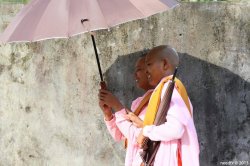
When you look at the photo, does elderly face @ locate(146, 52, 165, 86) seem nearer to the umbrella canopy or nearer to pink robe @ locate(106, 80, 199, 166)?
pink robe @ locate(106, 80, 199, 166)

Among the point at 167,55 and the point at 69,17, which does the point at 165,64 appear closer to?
the point at 167,55

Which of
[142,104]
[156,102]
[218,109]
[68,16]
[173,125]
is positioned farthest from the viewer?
[218,109]

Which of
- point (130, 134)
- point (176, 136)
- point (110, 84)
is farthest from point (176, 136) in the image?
point (110, 84)

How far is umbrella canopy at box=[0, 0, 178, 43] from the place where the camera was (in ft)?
10.0

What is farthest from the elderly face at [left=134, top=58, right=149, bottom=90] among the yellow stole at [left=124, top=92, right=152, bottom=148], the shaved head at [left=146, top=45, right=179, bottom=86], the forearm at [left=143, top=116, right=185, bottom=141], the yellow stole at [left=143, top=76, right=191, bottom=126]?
the forearm at [left=143, top=116, right=185, bottom=141]

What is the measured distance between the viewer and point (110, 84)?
4.42m

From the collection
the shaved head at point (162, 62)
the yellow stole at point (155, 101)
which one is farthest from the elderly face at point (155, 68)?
the yellow stole at point (155, 101)

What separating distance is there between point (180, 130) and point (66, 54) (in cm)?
171

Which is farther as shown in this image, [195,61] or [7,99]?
[7,99]

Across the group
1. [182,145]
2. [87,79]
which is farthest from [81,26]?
[87,79]

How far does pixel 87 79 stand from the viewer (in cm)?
443

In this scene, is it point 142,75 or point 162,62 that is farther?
point 142,75

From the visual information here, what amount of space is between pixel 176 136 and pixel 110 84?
53.9 inches

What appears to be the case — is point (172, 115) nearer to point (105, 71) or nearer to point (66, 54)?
point (105, 71)
